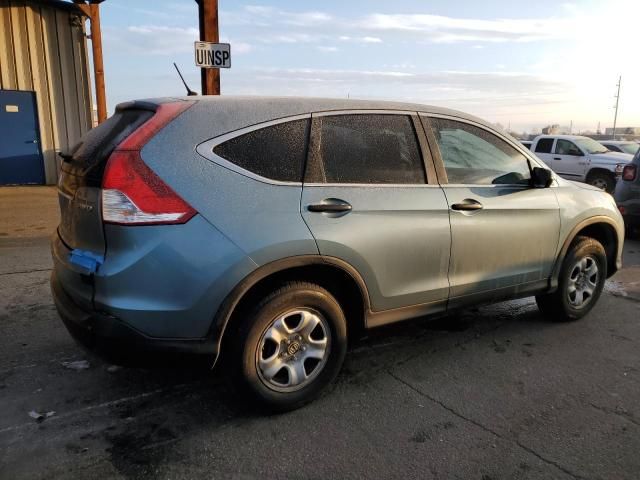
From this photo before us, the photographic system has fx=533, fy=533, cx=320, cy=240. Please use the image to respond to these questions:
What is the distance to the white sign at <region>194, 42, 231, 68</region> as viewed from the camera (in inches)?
291

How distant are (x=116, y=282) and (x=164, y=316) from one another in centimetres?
28

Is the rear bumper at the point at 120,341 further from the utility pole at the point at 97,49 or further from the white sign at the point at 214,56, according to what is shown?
the utility pole at the point at 97,49

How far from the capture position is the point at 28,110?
11.6 metres

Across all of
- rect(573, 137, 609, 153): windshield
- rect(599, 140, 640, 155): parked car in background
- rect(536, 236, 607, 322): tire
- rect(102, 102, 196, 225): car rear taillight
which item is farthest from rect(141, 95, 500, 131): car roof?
rect(599, 140, 640, 155): parked car in background

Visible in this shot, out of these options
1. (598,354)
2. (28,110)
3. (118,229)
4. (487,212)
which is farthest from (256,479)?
(28,110)

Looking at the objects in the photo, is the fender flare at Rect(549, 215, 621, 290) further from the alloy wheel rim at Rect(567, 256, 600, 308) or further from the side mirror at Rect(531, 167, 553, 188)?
the side mirror at Rect(531, 167, 553, 188)

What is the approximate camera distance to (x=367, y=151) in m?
3.22

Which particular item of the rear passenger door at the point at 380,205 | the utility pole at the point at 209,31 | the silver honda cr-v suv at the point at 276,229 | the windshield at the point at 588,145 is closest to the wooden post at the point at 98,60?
the utility pole at the point at 209,31

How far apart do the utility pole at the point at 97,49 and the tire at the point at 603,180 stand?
1238cm

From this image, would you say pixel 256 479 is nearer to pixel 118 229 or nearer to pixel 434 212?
pixel 118 229

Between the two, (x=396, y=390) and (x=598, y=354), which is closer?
(x=396, y=390)

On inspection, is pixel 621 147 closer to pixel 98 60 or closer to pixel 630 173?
pixel 630 173

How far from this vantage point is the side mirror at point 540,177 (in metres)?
3.96

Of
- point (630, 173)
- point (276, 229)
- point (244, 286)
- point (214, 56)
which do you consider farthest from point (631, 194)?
point (244, 286)
